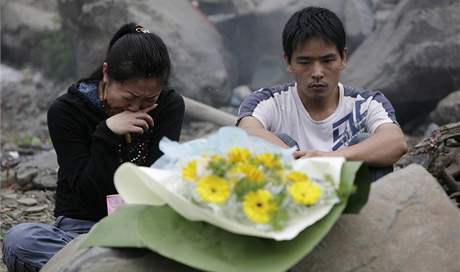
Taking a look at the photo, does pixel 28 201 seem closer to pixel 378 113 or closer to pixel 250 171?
pixel 378 113

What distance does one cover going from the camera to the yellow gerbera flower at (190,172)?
8.66 ft

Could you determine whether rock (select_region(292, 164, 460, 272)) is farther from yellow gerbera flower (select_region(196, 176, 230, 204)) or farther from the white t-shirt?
the white t-shirt

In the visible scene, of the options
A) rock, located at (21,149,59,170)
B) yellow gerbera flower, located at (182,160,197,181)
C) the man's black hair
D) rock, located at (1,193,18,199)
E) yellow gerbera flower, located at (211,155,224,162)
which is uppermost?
the man's black hair

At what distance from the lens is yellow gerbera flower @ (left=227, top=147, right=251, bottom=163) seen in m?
2.65

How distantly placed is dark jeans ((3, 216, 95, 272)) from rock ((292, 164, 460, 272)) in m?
1.39

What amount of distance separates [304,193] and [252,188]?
16cm

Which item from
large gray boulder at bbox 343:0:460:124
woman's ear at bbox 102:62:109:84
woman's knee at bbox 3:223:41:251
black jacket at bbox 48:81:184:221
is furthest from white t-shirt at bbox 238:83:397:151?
large gray boulder at bbox 343:0:460:124

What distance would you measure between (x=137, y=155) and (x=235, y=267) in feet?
4.56

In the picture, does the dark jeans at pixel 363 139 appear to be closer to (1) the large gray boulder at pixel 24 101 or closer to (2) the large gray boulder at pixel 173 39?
(2) the large gray boulder at pixel 173 39

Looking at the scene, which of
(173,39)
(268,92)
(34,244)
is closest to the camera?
(34,244)

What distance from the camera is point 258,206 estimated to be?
2559 millimetres

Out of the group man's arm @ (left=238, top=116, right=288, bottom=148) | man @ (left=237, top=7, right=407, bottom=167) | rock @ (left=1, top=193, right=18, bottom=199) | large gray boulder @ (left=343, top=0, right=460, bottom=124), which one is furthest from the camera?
large gray boulder @ (left=343, top=0, right=460, bottom=124)

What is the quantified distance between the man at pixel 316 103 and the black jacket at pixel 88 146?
1.30 feet

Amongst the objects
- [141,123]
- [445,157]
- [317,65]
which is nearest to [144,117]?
[141,123]
